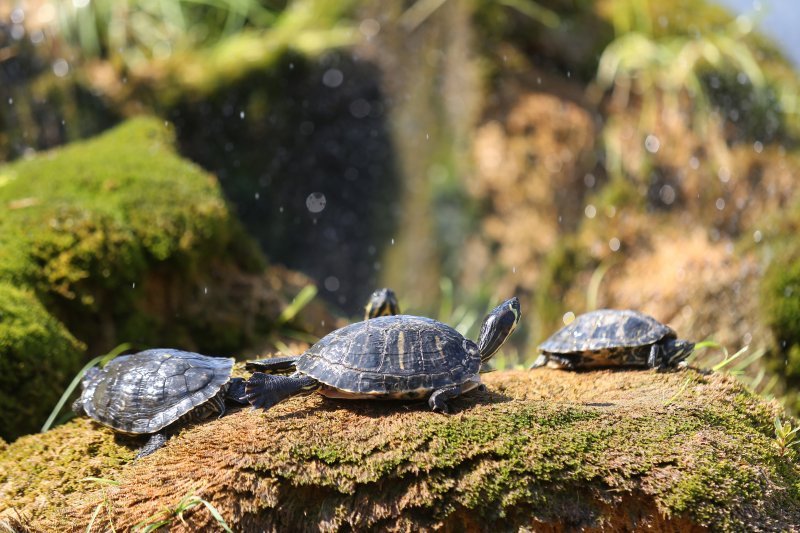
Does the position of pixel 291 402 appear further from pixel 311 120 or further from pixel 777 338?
pixel 311 120

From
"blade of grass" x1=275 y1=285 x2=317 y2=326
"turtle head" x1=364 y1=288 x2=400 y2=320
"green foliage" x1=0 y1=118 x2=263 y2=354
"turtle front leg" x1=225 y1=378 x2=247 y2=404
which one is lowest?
"turtle front leg" x1=225 y1=378 x2=247 y2=404

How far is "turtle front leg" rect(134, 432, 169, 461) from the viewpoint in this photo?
4.21 m

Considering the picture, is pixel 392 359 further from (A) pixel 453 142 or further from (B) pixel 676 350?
(A) pixel 453 142

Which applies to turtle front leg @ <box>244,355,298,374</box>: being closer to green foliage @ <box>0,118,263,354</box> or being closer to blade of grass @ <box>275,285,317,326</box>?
green foliage @ <box>0,118,263,354</box>

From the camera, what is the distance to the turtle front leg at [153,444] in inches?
166

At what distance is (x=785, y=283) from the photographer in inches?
309

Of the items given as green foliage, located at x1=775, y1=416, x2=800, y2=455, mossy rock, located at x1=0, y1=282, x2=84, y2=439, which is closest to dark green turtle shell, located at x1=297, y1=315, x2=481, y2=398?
green foliage, located at x1=775, y1=416, x2=800, y2=455

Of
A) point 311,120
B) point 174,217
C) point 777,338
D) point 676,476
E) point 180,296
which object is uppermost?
point 311,120

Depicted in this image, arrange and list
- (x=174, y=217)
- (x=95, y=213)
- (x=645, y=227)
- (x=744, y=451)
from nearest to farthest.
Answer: (x=744, y=451) → (x=95, y=213) → (x=174, y=217) → (x=645, y=227)

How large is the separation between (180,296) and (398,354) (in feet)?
12.6

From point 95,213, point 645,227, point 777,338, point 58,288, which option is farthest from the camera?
point 645,227

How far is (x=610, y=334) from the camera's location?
5273 mm

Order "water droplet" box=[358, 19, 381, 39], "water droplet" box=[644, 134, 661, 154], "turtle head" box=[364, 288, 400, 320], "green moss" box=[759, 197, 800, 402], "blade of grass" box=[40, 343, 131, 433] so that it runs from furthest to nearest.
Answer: "water droplet" box=[358, 19, 381, 39]
"water droplet" box=[644, 134, 661, 154]
"green moss" box=[759, 197, 800, 402]
"turtle head" box=[364, 288, 400, 320]
"blade of grass" box=[40, 343, 131, 433]

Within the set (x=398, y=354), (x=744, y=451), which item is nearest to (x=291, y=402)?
(x=398, y=354)
